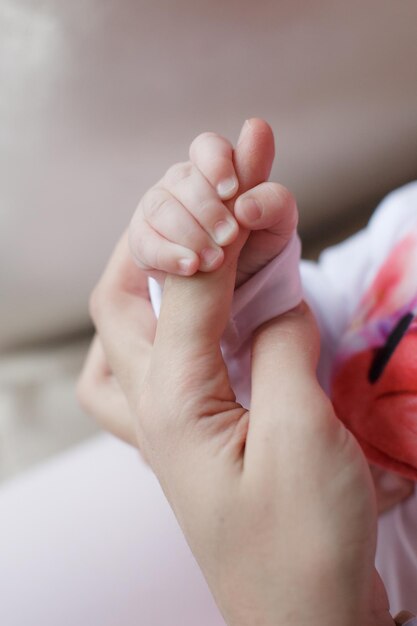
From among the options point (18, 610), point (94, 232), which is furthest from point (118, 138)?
point (18, 610)

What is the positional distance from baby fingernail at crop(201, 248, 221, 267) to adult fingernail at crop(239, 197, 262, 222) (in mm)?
18

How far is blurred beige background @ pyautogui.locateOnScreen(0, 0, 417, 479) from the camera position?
0.47 m

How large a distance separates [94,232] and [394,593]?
315mm

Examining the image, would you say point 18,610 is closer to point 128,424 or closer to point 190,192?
point 128,424

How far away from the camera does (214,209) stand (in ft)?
1.00

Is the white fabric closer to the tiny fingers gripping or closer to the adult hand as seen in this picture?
the adult hand

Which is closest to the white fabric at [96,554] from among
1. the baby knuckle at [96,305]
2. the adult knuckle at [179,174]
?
the baby knuckle at [96,305]

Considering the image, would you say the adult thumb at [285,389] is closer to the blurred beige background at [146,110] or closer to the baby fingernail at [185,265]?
the baby fingernail at [185,265]

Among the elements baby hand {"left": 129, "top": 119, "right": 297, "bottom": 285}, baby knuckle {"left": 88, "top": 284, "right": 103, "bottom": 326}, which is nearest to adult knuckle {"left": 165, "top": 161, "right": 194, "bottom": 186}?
baby hand {"left": 129, "top": 119, "right": 297, "bottom": 285}

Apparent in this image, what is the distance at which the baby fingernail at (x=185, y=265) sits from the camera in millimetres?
300

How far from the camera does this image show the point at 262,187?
0.31 m

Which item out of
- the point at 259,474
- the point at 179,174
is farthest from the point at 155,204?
the point at 259,474

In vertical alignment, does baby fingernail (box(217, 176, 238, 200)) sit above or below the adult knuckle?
below

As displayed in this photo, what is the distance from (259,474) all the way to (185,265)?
0.09 meters
